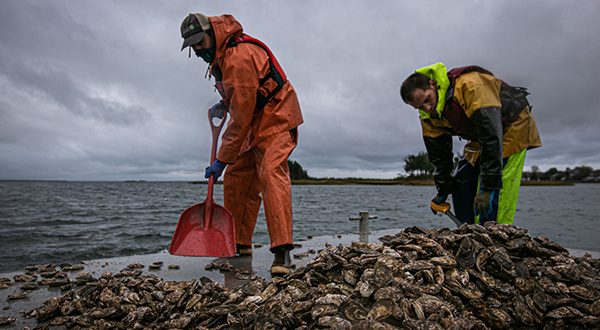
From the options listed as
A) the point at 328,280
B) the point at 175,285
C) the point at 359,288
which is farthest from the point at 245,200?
the point at 359,288

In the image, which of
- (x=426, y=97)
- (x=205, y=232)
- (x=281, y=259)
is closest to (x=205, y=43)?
(x=205, y=232)

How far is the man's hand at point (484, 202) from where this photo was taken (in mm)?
3227

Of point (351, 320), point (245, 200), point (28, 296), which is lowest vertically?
point (28, 296)

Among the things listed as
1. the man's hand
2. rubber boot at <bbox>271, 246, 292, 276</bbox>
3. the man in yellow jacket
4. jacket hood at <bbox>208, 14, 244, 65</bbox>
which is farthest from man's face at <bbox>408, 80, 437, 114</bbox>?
rubber boot at <bbox>271, 246, 292, 276</bbox>

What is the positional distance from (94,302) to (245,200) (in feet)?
5.32

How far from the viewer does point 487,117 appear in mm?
2988

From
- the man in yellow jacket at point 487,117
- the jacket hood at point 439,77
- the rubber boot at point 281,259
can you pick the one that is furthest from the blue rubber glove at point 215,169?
the jacket hood at point 439,77

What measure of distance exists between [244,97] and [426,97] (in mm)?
1803

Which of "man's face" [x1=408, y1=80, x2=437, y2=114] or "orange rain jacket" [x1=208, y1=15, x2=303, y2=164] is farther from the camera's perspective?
"man's face" [x1=408, y1=80, x2=437, y2=114]

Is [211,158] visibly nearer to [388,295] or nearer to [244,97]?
[244,97]

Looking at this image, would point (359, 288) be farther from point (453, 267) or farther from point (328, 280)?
point (453, 267)

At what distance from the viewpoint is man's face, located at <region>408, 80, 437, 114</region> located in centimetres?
324

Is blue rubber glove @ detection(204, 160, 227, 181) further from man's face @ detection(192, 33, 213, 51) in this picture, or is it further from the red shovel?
man's face @ detection(192, 33, 213, 51)

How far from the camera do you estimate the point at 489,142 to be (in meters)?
3.04
